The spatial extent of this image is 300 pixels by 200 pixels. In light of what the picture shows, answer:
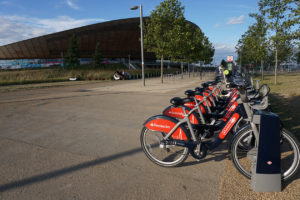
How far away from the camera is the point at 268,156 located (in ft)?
7.20

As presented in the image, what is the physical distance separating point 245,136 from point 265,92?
648 millimetres

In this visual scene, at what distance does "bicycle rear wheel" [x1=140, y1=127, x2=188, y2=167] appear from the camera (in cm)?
285

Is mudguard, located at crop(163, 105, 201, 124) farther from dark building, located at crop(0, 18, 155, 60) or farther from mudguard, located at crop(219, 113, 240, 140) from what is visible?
dark building, located at crop(0, 18, 155, 60)

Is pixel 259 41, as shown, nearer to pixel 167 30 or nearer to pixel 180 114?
pixel 167 30

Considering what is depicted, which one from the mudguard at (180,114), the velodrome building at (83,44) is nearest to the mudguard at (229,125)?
the mudguard at (180,114)

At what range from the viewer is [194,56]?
2864cm

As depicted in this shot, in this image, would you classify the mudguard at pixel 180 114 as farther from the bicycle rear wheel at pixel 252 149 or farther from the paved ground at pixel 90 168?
the bicycle rear wheel at pixel 252 149

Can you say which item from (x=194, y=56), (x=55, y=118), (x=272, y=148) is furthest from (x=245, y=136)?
(x=194, y=56)

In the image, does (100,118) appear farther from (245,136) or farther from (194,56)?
(194,56)

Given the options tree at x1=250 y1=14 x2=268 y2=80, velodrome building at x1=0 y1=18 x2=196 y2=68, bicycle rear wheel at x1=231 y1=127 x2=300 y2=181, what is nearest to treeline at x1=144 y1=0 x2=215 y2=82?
tree at x1=250 y1=14 x2=268 y2=80

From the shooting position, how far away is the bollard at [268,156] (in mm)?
2166

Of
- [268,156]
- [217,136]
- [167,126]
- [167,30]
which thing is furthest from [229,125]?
[167,30]

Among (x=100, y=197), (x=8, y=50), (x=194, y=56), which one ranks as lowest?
(x=100, y=197)

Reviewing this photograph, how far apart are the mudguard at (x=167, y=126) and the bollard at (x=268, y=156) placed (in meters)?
0.89
